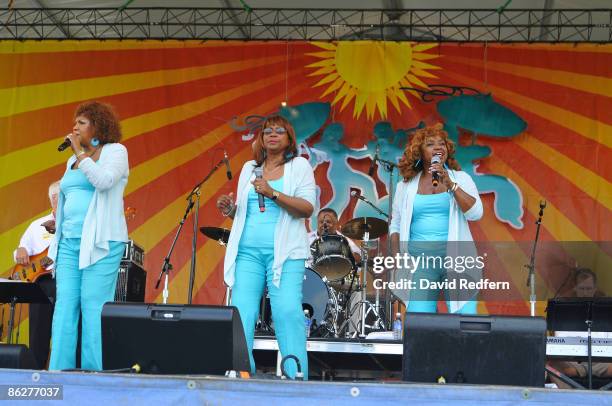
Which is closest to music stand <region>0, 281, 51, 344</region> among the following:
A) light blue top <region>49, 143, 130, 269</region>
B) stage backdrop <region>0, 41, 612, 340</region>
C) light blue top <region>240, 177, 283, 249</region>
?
light blue top <region>49, 143, 130, 269</region>

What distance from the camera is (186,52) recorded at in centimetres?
887

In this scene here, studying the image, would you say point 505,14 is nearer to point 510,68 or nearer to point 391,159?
point 510,68

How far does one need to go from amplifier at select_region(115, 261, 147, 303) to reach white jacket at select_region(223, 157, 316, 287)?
2357 millimetres

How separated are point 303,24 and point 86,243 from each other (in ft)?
16.6

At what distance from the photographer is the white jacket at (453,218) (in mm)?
4281

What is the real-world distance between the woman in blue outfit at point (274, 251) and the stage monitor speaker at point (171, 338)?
0.61 m

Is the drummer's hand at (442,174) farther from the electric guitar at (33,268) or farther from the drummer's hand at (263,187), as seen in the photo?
the electric guitar at (33,268)

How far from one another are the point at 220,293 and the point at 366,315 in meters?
2.05

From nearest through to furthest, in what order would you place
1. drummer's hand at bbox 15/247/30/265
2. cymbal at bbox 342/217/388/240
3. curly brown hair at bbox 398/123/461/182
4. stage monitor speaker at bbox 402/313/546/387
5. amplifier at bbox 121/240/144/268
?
1. stage monitor speaker at bbox 402/313/546/387
2. curly brown hair at bbox 398/123/461/182
3. drummer's hand at bbox 15/247/30/265
4. amplifier at bbox 121/240/144/268
5. cymbal at bbox 342/217/388/240

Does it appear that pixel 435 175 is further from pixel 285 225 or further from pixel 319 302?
pixel 319 302

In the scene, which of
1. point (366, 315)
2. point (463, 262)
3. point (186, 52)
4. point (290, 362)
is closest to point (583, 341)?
point (463, 262)

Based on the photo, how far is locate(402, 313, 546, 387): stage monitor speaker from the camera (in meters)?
3.06

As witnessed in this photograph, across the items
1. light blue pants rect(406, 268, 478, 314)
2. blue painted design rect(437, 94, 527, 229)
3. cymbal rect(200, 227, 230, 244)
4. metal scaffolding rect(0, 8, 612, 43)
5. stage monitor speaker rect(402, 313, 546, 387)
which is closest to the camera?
stage monitor speaker rect(402, 313, 546, 387)

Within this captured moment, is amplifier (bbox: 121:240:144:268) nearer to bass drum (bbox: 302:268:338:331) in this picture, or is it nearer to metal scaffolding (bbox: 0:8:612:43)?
bass drum (bbox: 302:268:338:331)
